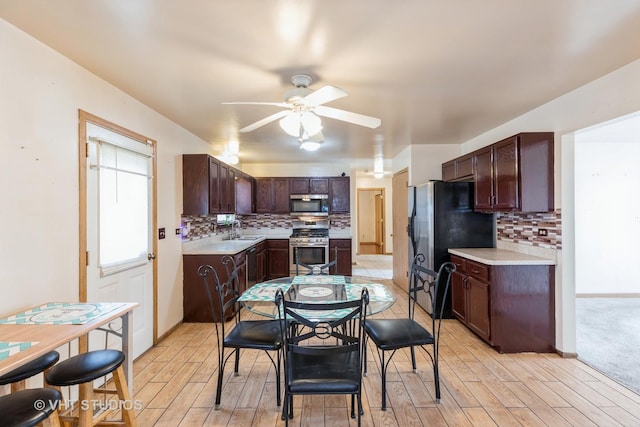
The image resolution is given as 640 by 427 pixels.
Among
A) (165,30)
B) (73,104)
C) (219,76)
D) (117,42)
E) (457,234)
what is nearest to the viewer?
(165,30)

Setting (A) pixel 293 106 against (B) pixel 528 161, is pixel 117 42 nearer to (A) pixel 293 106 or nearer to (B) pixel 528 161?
(A) pixel 293 106

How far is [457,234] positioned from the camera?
Result: 3736 millimetres

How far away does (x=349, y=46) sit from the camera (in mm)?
1866

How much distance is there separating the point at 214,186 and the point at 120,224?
1.52 meters

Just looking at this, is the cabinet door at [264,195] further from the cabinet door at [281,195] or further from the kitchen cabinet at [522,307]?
the kitchen cabinet at [522,307]

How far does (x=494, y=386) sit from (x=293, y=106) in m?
2.62

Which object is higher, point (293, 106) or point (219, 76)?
point (219, 76)

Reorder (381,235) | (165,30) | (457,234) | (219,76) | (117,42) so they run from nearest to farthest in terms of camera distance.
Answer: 1. (165,30)
2. (117,42)
3. (219,76)
4. (457,234)
5. (381,235)

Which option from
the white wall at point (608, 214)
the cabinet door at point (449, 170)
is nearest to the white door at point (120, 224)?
the cabinet door at point (449, 170)

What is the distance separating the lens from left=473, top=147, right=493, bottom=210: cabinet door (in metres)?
3.28

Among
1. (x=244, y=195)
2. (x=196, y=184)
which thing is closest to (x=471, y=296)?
(x=196, y=184)

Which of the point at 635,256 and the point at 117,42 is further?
the point at 635,256

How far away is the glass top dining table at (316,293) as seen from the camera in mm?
2042

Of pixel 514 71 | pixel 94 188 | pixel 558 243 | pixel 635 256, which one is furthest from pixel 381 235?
pixel 94 188
